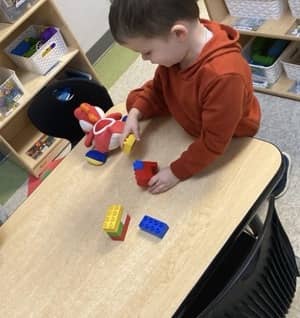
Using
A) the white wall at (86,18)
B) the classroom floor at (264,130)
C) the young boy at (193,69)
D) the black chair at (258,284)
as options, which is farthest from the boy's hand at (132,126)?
the white wall at (86,18)

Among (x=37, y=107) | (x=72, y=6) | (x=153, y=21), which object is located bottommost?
(x=72, y=6)

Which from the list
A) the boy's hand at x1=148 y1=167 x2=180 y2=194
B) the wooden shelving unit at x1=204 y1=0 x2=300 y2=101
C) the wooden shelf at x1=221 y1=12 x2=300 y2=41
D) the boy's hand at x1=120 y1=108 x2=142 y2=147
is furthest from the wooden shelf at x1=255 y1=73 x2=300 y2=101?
the boy's hand at x1=148 y1=167 x2=180 y2=194

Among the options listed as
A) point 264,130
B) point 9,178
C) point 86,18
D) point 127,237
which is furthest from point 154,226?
point 86,18

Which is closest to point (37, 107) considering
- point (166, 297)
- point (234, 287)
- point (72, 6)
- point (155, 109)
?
point (155, 109)

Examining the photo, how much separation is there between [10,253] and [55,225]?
4.8 inches

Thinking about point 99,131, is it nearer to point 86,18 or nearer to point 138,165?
point 138,165

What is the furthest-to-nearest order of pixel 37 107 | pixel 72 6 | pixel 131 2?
pixel 72 6 < pixel 37 107 < pixel 131 2

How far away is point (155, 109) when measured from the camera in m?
1.10

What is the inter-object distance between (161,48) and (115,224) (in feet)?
1.25

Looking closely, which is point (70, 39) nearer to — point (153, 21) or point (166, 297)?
point (153, 21)

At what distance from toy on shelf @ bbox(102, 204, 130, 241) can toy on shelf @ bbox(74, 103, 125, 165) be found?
0.20 m

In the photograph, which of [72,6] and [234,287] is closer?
[234,287]

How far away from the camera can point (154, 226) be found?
872 millimetres

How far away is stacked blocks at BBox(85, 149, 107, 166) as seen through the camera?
1075 mm
